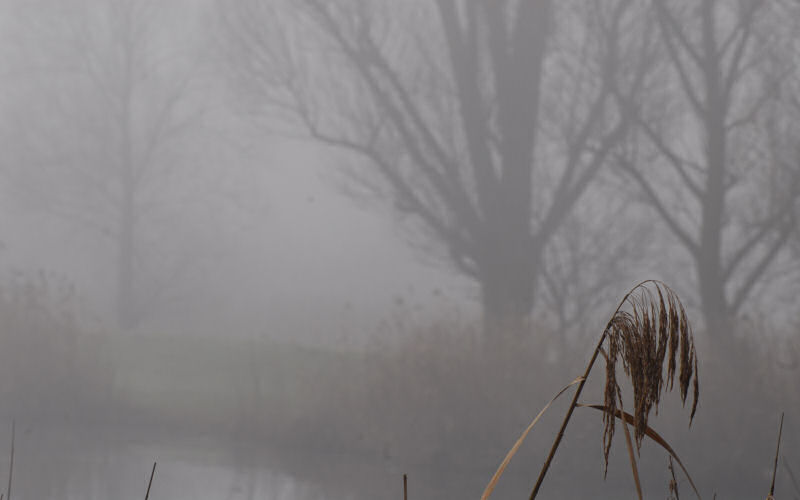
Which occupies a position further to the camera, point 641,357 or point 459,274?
point 459,274

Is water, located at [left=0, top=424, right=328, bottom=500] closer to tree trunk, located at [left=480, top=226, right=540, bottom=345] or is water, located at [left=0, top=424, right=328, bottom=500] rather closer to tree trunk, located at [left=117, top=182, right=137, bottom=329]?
tree trunk, located at [left=480, top=226, right=540, bottom=345]

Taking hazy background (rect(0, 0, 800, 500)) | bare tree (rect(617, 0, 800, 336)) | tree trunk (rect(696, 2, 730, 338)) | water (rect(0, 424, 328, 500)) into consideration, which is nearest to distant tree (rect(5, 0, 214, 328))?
hazy background (rect(0, 0, 800, 500))

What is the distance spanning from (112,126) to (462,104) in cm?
581

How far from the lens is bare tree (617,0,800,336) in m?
6.55

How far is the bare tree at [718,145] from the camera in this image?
655 centimetres

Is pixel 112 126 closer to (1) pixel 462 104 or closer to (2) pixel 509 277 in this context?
(1) pixel 462 104

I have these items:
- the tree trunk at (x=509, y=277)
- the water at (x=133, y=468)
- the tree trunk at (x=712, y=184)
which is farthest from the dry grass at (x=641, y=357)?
the tree trunk at (x=712, y=184)

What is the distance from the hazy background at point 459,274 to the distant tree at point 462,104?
20mm

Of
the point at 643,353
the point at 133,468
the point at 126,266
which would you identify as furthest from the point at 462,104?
the point at 643,353

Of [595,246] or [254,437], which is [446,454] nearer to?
[254,437]

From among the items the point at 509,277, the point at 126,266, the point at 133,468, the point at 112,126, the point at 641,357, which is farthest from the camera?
the point at 112,126

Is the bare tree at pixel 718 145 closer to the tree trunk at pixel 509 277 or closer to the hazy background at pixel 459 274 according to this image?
the hazy background at pixel 459 274

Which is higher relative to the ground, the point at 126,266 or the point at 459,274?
the point at 126,266

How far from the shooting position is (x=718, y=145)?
266 inches
